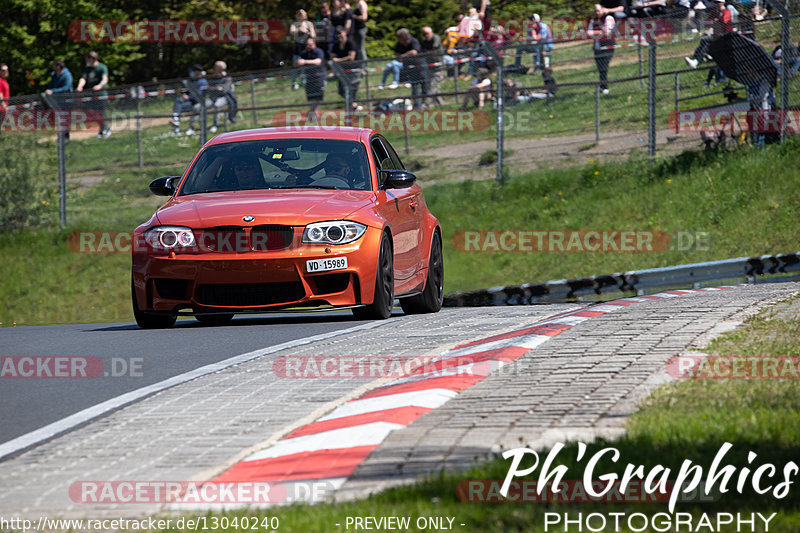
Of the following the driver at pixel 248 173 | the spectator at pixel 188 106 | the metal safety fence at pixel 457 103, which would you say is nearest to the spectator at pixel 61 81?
the metal safety fence at pixel 457 103

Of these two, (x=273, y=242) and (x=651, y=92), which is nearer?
(x=273, y=242)

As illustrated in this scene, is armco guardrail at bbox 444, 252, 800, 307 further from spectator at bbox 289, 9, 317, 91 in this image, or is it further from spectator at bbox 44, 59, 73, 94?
spectator at bbox 44, 59, 73, 94

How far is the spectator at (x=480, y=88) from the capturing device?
933 inches

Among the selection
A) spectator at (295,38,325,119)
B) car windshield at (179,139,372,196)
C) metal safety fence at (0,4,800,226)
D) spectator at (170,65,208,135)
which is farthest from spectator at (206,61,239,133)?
car windshield at (179,139,372,196)

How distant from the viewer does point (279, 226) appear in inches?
409

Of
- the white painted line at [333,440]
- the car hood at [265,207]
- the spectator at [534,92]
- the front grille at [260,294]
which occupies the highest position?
the spectator at [534,92]

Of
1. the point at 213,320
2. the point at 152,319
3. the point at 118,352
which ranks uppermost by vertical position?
the point at 118,352

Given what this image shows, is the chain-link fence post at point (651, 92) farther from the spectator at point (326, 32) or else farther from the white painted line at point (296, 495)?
the white painted line at point (296, 495)

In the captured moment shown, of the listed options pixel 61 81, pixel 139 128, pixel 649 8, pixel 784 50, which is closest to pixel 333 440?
pixel 784 50

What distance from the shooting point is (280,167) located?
11.7m

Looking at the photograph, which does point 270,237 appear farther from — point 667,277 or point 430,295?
point 667,277

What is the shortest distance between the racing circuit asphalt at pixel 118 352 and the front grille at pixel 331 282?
318 mm

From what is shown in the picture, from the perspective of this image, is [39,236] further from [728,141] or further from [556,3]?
[556,3]

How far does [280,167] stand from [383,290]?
1.64 metres
